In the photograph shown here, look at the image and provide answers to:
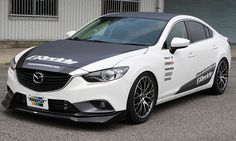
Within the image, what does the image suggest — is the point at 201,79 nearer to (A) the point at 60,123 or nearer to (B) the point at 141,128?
(B) the point at 141,128

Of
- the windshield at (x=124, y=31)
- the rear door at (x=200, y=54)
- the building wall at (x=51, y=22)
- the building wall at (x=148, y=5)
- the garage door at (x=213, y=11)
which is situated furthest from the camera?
the garage door at (x=213, y=11)

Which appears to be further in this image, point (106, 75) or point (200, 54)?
point (200, 54)

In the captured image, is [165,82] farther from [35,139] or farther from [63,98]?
[35,139]

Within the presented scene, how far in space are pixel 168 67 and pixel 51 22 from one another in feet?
36.4

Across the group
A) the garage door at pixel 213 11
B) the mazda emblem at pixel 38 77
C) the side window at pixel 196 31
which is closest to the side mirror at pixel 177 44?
the side window at pixel 196 31

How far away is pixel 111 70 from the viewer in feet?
19.8

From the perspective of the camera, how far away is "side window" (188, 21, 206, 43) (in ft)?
26.7

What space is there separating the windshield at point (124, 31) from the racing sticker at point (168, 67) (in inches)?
12.9

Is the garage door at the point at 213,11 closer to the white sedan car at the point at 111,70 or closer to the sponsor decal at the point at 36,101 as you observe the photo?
the white sedan car at the point at 111,70

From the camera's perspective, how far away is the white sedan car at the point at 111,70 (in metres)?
5.95

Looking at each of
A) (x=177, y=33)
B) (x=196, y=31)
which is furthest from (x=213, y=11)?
(x=177, y=33)

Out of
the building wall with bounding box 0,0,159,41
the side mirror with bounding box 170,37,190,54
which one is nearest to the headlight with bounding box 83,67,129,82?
the side mirror with bounding box 170,37,190,54

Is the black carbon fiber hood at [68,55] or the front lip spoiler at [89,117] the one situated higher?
the black carbon fiber hood at [68,55]

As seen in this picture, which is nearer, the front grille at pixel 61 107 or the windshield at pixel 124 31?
the front grille at pixel 61 107
